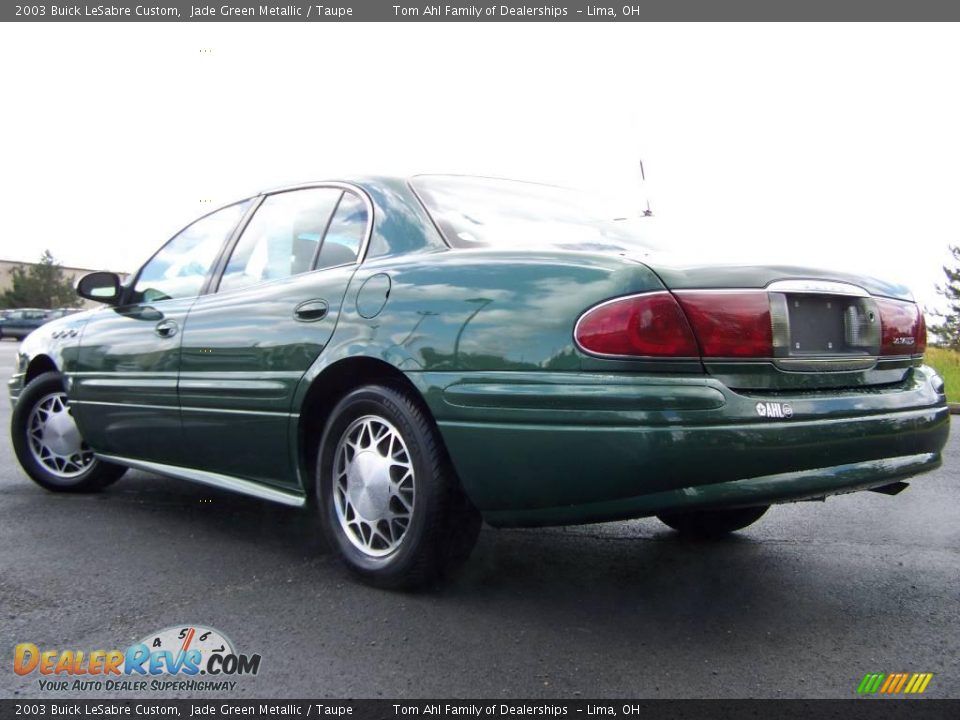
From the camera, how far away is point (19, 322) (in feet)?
119

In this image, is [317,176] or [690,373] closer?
[690,373]

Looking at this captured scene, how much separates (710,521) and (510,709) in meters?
1.88

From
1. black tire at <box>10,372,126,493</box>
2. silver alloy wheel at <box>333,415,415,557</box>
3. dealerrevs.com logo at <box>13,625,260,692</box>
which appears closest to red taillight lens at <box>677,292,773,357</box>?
silver alloy wheel at <box>333,415,415,557</box>

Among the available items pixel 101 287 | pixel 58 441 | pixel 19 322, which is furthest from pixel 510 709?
pixel 19 322

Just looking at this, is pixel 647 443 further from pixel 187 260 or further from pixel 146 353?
pixel 187 260

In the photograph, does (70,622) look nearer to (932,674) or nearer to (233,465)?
(233,465)

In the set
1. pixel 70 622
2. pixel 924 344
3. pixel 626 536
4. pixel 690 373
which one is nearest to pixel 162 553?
pixel 70 622

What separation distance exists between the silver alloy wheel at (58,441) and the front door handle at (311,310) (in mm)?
2117

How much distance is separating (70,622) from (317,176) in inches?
77.1

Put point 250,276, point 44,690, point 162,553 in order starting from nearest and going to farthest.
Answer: point 44,690
point 162,553
point 250,276

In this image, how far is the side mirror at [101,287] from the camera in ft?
15.1

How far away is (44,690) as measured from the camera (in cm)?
232

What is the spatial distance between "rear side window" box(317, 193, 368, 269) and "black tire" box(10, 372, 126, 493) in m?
2.16

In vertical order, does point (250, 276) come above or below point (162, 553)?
above
